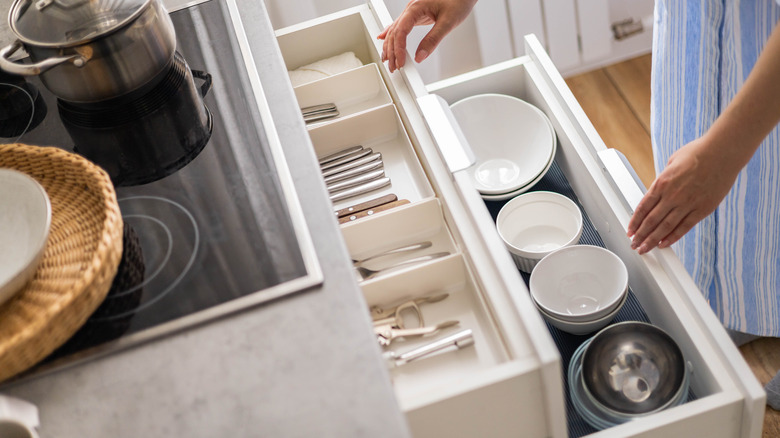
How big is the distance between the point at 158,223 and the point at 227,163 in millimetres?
119

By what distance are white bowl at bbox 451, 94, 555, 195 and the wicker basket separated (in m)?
0.74

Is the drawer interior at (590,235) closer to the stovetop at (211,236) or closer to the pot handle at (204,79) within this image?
the stovetop at (211,236)

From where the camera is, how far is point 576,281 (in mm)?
1184

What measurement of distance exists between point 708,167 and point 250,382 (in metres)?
0.68

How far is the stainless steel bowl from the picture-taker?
980 millimetres

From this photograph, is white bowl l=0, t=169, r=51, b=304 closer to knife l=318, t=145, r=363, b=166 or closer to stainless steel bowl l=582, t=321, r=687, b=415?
knife l=318, t=145, r=363, b=166

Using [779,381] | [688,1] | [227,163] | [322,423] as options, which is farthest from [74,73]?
[779,381]

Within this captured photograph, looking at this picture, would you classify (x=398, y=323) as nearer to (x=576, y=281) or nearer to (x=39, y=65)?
(x=576, y=281)

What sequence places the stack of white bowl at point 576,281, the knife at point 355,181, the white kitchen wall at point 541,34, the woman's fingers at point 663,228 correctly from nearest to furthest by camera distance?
the woman's fingers at point 663,228
the stack of white bowl at point 576,281
the knife at point 355,181
the white kitchen wall at point 541,34

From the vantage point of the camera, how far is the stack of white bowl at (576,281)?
3.65ft

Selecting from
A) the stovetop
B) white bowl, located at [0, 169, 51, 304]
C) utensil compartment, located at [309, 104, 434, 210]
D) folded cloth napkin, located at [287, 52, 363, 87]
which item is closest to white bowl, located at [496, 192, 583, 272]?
utensil compartment, located at [309, 104, 434, 210]

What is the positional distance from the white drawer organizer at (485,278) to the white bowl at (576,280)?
0.12ft

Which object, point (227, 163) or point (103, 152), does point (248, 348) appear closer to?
point (227, 163)

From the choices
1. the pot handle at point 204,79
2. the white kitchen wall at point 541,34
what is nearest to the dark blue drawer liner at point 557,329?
the pot handle at point 204,79
